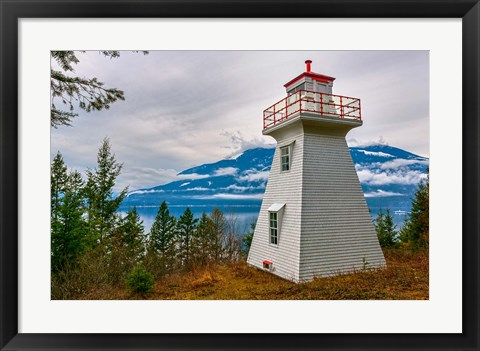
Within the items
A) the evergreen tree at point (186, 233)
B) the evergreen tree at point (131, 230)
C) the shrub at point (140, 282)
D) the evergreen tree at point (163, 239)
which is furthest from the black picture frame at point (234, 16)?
the evergreen tree at point (186, 233)

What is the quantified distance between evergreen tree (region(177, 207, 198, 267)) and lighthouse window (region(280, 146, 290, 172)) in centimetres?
281

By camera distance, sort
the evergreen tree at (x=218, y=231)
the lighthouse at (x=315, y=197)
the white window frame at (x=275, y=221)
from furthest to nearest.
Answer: the evergreen tree at (x=218, y=231) → the white window frame at (x=275, y=221) → the lighthouse at (x=315, y=197)

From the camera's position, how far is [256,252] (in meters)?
5.64

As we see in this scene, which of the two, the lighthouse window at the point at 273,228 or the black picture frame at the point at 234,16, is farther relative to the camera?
the lighthouse window at the point at 273,228

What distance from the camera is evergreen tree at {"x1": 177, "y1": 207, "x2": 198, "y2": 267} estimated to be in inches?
257

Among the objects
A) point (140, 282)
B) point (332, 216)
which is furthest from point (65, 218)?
point (332, 216)

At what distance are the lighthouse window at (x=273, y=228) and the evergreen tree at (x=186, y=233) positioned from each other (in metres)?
2.17

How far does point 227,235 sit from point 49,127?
5.33m

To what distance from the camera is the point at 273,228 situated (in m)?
5.18

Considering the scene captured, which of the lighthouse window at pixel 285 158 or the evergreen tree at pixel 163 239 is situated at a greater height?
the lighthouse window at pixel 285 158

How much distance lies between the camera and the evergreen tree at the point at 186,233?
6.52m

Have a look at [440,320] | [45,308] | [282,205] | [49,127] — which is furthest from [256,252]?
[49,127]

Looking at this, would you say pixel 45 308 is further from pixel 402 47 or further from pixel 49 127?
pixel 402 47

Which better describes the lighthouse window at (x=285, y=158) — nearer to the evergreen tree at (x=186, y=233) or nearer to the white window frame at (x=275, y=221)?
the white window frame at (x=275, y=221)
